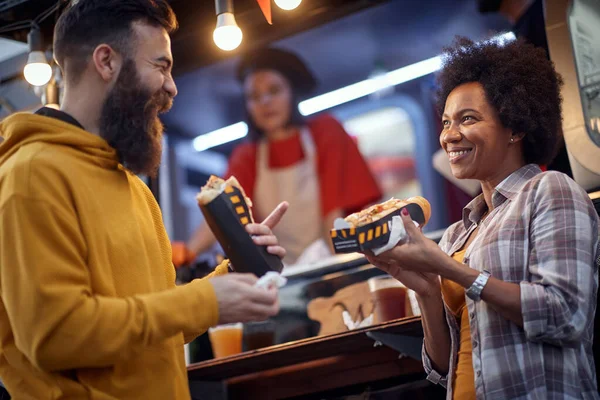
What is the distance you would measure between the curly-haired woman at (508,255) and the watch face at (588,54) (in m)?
0.80

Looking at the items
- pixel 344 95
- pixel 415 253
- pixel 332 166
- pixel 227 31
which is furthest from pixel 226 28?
pixel 415 253

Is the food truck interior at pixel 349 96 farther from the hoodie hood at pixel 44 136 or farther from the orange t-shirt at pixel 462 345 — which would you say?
the hoodie hood at pixel 44 136

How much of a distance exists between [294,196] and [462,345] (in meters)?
2.10

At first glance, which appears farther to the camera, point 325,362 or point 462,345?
point 325,362

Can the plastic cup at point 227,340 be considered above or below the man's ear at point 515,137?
below

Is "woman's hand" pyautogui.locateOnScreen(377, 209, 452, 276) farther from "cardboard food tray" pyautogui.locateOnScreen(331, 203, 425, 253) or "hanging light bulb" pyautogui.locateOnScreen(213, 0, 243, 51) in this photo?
"hanging light bulb" pyautogui.locateOnScreen(213, 0, 243, 51)

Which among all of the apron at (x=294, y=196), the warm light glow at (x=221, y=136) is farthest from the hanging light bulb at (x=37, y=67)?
the apron at (x=294, y=196)

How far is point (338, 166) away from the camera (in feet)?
13.5

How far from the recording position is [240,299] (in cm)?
172

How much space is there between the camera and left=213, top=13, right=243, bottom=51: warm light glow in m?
3.32

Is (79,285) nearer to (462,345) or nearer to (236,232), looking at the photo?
(236,232)

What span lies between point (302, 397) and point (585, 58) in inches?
80.3

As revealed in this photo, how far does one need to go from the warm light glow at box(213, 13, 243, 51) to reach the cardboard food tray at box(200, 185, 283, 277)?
160 cm

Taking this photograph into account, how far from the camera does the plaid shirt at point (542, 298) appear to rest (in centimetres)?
196
